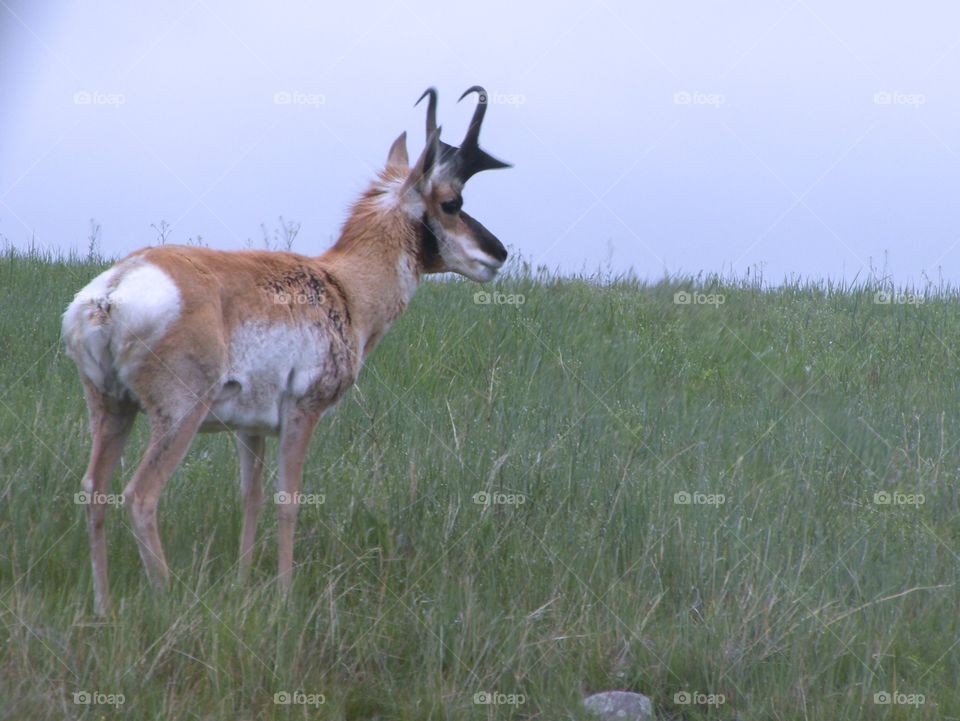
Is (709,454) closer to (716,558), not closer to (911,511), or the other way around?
(911,511)

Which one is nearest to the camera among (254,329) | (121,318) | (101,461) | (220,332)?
(121,318)

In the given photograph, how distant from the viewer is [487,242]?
23.1ft

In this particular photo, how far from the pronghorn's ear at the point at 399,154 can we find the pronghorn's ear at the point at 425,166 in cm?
38

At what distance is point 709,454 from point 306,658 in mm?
3849

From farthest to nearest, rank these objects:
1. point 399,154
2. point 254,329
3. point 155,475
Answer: point 399,154, point 254,329, point 155,475

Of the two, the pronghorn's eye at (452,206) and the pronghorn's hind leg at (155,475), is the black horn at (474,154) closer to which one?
the pronghorn's eye at (452,206)

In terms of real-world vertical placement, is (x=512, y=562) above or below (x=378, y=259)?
below

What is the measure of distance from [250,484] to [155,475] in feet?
2.99

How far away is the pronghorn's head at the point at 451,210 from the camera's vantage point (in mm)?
6957

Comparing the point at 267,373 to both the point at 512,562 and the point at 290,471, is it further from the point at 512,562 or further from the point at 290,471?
the point at 512,562

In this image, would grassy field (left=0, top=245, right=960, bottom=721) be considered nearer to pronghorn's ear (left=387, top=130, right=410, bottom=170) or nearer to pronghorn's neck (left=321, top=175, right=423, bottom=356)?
pronghorn's neck (left=321, top=175, right=423, bottom=356)

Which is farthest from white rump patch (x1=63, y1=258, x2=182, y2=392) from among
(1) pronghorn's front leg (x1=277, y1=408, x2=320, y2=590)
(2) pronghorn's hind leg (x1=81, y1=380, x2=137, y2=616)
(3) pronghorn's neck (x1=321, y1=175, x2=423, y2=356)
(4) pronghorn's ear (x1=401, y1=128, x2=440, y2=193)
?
(4) pronghorn's ear (x1=401, y1=128, x2=440, y2=193)

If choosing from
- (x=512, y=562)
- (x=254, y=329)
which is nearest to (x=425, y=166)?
(x=254, y=329)

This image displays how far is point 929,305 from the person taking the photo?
13797 mm
